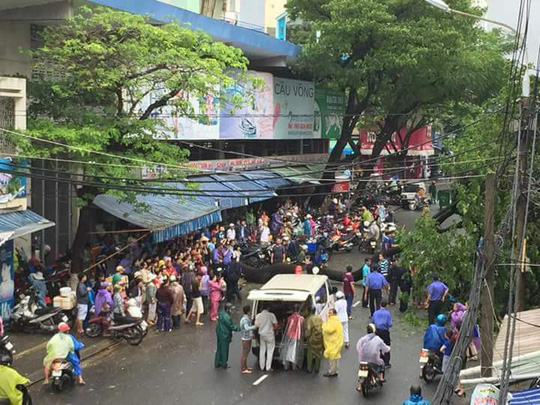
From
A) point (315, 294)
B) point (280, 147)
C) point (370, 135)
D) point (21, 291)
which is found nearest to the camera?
point (315, 294)

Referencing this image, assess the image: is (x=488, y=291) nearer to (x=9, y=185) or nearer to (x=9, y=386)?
(x=9, y=386)

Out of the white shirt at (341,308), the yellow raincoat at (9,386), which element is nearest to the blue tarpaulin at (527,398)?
the white shirt at (341,308)

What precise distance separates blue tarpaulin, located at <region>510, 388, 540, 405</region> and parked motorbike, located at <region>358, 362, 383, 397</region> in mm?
3449

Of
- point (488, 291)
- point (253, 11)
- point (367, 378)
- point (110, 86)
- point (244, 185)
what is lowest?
point (367, 378)

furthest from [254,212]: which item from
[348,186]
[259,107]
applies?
[348,186]

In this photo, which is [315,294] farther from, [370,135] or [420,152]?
[420,152]

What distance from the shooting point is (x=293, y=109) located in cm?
3347

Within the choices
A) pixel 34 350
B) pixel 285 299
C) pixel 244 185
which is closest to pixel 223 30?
pixel 244 185

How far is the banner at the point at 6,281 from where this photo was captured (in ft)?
52.8

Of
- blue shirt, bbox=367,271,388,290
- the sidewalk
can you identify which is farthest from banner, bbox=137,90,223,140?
the sidewalk

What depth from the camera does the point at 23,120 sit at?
627 inches

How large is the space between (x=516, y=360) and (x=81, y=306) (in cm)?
974

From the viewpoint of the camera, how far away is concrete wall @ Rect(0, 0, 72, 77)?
18.4m

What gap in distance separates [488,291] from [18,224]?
32.8ft
